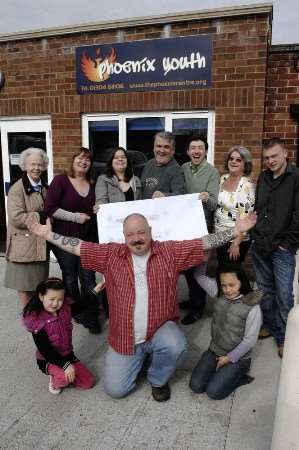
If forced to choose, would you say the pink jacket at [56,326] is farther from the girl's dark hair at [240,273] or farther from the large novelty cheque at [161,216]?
the girl's dark hair at [240,273]

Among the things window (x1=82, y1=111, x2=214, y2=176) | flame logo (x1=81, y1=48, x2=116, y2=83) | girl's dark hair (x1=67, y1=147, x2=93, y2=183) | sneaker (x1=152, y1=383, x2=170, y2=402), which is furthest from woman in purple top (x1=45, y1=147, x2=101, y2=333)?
flame logo (x1=81, y1=48, x2=116, y2=83)

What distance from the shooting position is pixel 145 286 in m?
2.63

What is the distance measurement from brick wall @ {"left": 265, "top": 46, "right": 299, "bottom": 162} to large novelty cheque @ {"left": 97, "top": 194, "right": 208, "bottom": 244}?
204cm

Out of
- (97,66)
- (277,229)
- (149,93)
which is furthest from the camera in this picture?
(97,66)

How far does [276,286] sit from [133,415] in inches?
60.3

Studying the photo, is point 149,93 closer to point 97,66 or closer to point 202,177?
point 97,66

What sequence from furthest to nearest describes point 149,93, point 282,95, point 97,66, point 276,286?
point 97,66 → point 149,93 → point 282,95 → point 276,286

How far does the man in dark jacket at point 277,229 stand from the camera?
296cm

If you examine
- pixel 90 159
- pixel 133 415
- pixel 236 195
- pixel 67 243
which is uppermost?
pixel 90 159

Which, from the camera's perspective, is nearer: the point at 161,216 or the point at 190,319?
the point at 161,216

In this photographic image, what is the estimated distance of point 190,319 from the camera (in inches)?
152

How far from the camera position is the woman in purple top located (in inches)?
137

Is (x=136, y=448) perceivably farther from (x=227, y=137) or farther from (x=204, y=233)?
(x=227, y=137)

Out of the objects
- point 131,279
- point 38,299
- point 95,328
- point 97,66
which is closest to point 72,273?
point 95,328
